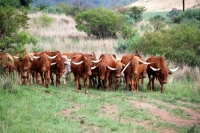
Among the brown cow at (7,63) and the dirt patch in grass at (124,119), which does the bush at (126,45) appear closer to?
the brown cow at (7,63)

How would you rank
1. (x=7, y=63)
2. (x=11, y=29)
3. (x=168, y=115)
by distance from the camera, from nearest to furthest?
(x=168, y=115)
(x=11, y=29)
(x=7, y=63)

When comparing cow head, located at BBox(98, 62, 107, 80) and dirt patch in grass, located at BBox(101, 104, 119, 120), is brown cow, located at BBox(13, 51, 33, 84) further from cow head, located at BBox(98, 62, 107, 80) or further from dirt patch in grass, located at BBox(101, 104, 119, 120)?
dirt patch in grass, located at BBox(101, 104, 119, 120)

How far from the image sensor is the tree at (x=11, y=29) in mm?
13432

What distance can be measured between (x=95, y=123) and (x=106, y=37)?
24.0 m

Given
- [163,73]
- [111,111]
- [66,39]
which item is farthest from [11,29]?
[66,39]

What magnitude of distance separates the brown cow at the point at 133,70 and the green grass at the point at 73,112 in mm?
990

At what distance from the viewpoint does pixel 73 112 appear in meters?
11.3

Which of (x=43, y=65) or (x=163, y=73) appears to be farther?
(x=163, y=73)

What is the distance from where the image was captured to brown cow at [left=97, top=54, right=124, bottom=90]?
1591 cm

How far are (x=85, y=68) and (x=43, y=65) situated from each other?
70.8 inches

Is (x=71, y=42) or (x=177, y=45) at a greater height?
(x=71, y=42)

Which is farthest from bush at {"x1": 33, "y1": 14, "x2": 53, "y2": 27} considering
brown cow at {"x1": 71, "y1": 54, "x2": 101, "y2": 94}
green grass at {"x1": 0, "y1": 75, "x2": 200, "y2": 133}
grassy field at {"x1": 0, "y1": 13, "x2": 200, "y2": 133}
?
green grass at {"x1": 0, "y1": 75, "x2": 200, "y2": 133}

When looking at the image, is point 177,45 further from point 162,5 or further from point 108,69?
point 162,5

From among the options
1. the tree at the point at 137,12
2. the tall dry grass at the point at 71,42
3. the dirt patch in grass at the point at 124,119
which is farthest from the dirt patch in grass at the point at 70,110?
the tree at the point at 137,12
